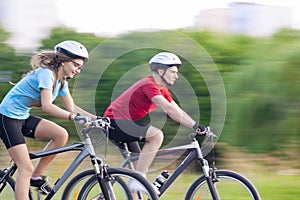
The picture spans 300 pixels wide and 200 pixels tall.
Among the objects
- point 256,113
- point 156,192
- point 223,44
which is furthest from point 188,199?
point 223,44

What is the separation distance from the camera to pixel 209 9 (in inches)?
437

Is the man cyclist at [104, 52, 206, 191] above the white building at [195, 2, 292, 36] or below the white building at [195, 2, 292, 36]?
below

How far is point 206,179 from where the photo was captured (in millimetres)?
6445

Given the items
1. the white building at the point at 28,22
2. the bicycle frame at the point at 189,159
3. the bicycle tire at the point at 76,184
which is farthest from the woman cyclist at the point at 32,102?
the white building at the point at 28,22

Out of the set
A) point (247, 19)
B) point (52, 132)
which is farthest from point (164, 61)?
point (247, 19)

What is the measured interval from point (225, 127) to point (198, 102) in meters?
0.50

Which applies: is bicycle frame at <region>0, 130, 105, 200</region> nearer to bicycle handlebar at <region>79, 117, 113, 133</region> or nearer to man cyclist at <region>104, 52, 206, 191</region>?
bicycle handlebar at <region>79, 117, 113, 133</region>

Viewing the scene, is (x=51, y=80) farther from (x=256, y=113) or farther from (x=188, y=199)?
(x=256, y=113)

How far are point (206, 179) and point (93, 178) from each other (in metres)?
1.02

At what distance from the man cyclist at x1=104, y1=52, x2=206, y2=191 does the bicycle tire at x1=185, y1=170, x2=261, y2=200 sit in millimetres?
474

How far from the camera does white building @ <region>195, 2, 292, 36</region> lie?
10034mm

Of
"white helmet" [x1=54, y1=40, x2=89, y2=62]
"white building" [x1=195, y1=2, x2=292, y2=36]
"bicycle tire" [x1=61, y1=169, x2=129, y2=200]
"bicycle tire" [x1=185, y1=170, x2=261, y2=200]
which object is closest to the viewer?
"white helmet" [x1=54, y1=40, x2=89, y2=62]

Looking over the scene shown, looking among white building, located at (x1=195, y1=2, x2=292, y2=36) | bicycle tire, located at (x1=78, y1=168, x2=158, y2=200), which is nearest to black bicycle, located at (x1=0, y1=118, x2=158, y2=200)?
bicycle tire, located at (x1=78, y1=168, x2=158, y2=200)

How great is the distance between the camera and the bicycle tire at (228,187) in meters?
6.38
